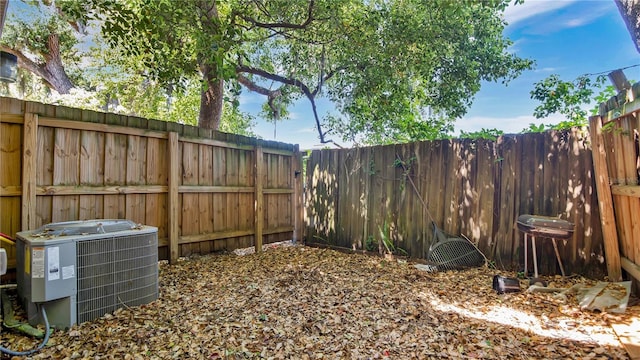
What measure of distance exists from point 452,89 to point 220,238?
4446 millimetres

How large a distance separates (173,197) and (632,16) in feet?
14.4

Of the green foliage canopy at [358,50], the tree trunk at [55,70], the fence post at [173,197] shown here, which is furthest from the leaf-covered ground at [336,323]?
the tree trunk at [55,70]

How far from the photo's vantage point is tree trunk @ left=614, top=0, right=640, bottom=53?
90.0 inches

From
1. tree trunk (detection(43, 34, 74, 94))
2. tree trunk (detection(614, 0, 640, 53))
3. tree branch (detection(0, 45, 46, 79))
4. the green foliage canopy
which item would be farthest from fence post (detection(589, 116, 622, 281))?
tree branch (detection(0, 45, 46, 79))

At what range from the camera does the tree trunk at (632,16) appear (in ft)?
7.50

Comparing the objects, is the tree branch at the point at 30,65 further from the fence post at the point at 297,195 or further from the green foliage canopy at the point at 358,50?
the fence post at the point at 297,195

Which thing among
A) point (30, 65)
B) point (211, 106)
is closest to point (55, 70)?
point (30, 65)

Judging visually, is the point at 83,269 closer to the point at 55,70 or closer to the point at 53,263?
the point at 53,263

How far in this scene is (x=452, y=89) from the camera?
5406 mm

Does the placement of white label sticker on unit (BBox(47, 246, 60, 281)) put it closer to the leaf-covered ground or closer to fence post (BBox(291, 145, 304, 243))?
the leaf-covered ground

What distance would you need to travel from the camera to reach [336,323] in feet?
7.39

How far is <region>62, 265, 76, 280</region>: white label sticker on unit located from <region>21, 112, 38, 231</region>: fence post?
0.96 m

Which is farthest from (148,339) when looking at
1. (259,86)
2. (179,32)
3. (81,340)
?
(259,86)

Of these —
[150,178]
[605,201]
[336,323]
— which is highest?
[150,178]
